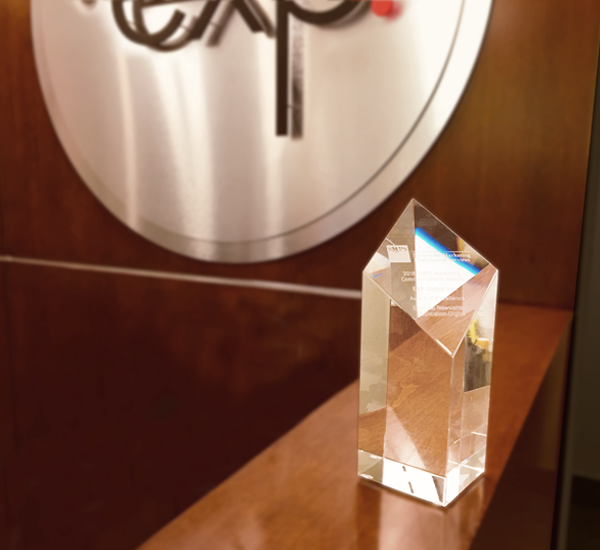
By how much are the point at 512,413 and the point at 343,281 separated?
1.90ft

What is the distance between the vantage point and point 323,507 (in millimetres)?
389

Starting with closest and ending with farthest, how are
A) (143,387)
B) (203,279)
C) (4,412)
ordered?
(203,279) → (143,387) → (4,412)

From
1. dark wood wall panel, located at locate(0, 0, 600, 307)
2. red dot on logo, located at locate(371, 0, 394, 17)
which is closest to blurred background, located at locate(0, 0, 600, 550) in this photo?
dark wood wall panel, located at locate(0, 0, 600, 307)

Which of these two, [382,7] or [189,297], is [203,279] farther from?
[382,7]

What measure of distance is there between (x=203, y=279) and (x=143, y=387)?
0.37 metres

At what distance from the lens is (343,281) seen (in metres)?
1.09

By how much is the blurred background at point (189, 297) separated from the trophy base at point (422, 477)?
0.60 meters

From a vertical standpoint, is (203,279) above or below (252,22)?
below

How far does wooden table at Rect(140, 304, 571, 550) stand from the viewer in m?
0.35

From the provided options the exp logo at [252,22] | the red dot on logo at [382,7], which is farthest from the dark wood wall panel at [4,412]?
the red dot on logo at [382,7]

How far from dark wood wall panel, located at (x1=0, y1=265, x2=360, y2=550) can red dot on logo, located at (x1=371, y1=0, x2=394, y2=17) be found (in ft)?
1.83

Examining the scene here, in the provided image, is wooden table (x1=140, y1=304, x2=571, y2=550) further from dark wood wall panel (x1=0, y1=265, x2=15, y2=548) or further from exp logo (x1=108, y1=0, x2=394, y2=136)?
dark wood wall panel (x1=0, y1=265, x2=15, y2=548)

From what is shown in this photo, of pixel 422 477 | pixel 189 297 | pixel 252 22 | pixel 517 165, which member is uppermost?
pixel 252 22

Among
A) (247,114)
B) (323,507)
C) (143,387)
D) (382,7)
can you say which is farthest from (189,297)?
(323,507)
